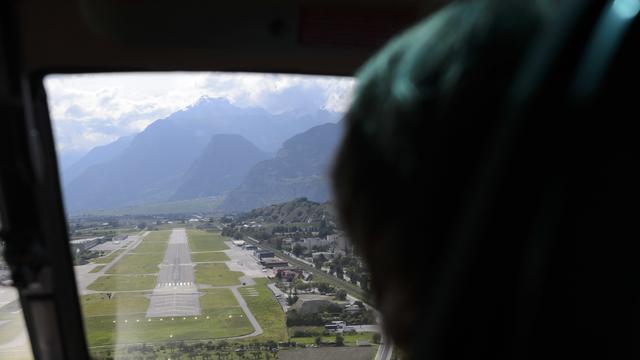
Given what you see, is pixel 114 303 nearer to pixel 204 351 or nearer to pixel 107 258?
pixel 107 258

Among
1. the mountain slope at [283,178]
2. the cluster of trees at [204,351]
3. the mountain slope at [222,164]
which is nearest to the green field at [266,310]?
the cluster of trees at [204,351]

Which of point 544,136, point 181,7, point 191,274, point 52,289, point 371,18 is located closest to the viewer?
point 544,136

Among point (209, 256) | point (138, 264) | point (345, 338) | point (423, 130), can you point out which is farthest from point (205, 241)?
point (423, 130)

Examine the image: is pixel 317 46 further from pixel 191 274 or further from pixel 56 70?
pixel 191 274

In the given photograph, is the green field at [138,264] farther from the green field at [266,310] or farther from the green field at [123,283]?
the green field at [266,310]

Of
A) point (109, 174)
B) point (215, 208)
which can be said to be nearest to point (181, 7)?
point (215, 208)

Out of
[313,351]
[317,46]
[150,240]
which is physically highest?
[317,46]
